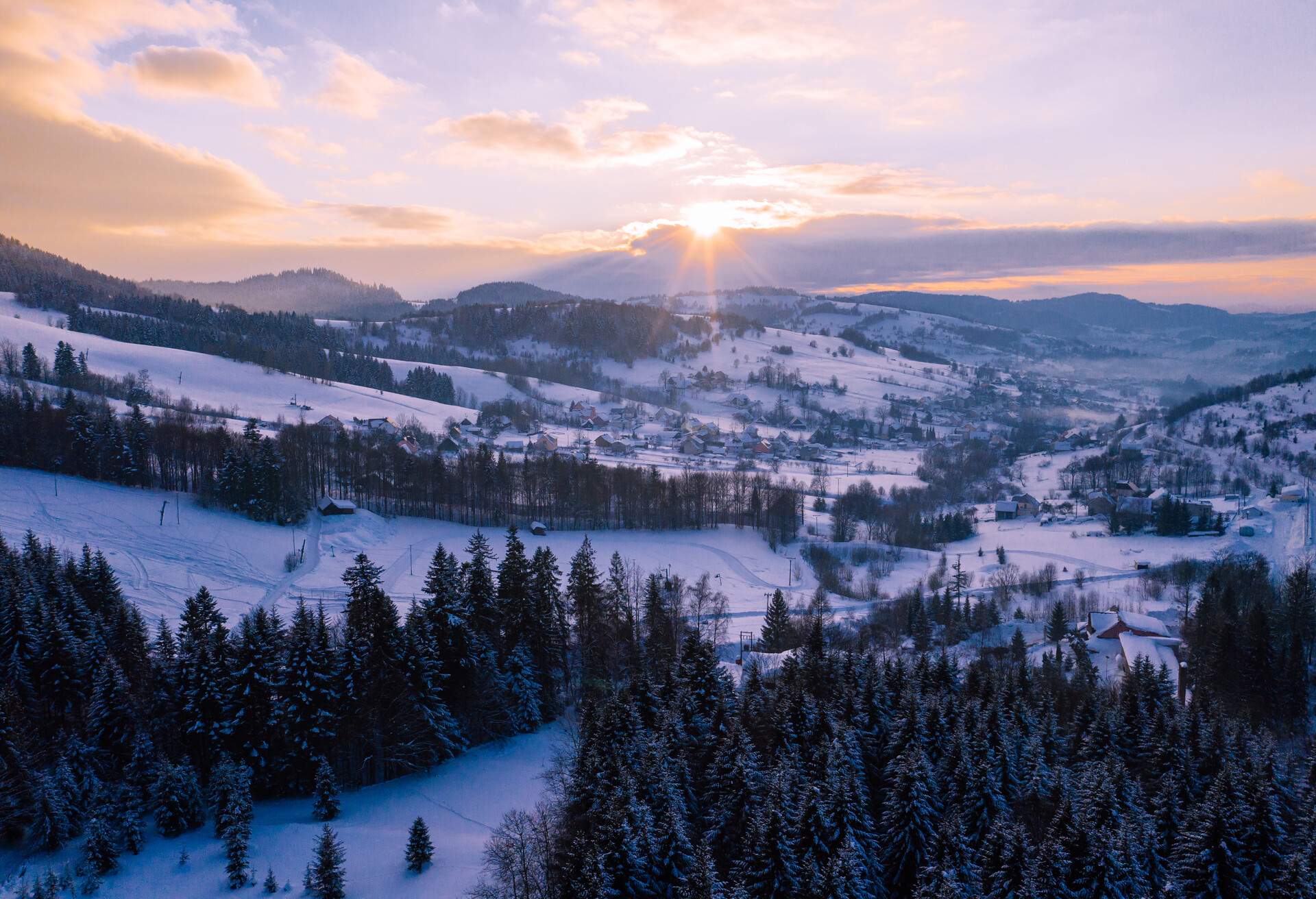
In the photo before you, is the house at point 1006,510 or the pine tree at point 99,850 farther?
the house at point 1006,510

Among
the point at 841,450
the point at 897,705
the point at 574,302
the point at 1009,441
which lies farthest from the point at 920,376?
the point at 897,705

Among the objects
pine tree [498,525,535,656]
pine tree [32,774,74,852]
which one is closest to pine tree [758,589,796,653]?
pine tree [498,525,535,656]

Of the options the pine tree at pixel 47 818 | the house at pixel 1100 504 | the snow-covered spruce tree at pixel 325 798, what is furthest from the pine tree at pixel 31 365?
the house at pixel 1100 504

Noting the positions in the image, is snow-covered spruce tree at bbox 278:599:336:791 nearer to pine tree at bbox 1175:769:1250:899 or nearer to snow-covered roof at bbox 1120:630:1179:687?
pine tree at bbox 1175:769:1250:899

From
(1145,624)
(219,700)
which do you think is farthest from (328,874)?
(1145,624)

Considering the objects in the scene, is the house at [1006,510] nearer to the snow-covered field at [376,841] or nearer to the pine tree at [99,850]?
the snow-covered field at [376,841]

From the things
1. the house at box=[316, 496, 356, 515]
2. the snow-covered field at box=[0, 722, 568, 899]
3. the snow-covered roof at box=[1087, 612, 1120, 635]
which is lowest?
the snow-covered field at box=[0, 722, 568, 899]
